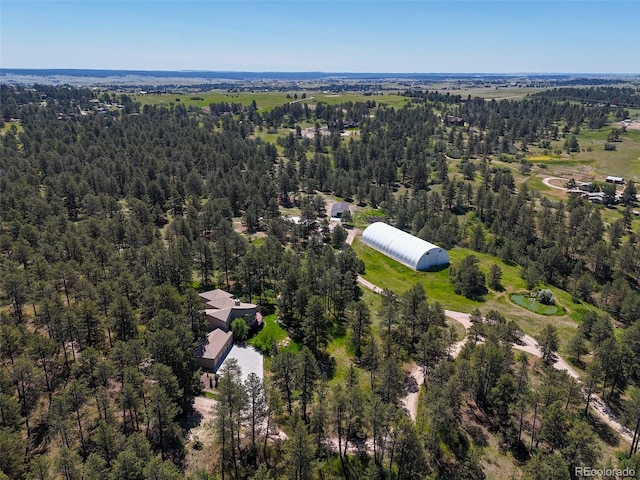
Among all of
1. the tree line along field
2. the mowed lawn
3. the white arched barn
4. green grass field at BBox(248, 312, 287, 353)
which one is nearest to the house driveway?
green grass field at BBox(248, 312, 287, 353)

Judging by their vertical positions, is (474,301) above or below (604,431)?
below

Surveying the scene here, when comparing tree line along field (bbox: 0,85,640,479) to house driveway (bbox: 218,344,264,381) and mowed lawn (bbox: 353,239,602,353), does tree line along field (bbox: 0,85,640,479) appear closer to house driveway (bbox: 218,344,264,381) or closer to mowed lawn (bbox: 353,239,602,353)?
mowed lawn (bbox: 353,239,602,353)

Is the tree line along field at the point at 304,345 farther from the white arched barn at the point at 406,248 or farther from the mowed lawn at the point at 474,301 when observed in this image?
the white arched barn at the point at 406,248

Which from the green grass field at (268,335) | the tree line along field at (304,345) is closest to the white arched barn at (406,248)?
the tree line along field at (304,345)

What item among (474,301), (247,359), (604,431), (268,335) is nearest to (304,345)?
(268,335)

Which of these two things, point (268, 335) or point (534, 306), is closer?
Answer: point (268, 335)

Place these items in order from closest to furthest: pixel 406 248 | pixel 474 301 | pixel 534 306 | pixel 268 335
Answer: pixel 268 335, pixel 534 306, pixel 474 301, pixel 406 248

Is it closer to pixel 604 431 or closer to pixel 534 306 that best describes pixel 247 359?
pixel 604 431
